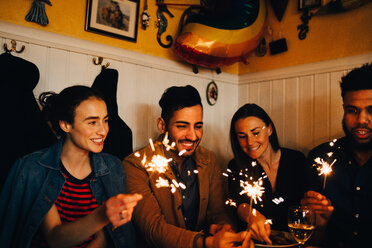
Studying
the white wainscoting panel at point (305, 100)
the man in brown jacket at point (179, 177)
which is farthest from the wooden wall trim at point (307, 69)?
the man in brown jacket at point (179, 177)

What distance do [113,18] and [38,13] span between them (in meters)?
0.59

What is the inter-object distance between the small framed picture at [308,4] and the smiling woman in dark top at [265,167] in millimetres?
1184

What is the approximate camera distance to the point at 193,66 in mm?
2883

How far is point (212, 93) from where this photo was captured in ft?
9.96

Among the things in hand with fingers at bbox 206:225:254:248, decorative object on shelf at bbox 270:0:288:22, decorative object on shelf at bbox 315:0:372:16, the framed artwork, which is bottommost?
hand with fingers at bbox 206:225:254:248

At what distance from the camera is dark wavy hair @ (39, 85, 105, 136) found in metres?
1.62

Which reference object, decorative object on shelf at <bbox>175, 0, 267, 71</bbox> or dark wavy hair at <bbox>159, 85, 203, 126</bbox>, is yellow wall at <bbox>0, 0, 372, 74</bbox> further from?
dark wavy hair at <bbox>159, 85, 203, 126</bbox>

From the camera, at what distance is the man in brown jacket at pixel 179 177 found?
1909 mm

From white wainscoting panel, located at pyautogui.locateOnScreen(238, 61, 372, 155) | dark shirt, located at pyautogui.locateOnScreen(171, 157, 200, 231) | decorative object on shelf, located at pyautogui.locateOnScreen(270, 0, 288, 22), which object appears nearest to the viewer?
dark shirt, located at pyautogui.locateOnScreen(171, 157, 200, 231)

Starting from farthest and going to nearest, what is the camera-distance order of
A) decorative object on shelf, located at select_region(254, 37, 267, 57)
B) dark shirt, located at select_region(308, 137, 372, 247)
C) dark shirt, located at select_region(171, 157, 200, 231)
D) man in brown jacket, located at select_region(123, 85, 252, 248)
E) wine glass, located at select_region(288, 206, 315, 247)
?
decorative object on shelf, located at select_region(254, 37, 267, 57) → dark shirt, located at select_region(171, 157, 200, 231) → man in brown jacket, located at select_region(123, 85, 252, 248) → dark shirt, located at select_region(308, 137, 372, 247) → wine glass, located at select_region(288, 206, 315, 247)

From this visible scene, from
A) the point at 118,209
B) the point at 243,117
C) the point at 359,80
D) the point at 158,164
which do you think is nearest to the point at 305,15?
the point at 359,80

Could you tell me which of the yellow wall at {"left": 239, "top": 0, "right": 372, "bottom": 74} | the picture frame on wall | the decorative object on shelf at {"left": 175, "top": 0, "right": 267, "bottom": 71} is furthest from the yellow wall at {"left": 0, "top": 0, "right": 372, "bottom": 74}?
the picture frame on wall

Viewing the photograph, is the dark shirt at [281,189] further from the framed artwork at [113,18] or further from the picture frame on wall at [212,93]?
the framed artwork at [113,18]

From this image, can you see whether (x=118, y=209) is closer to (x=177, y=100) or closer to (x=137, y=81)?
(x=177, y=100)
